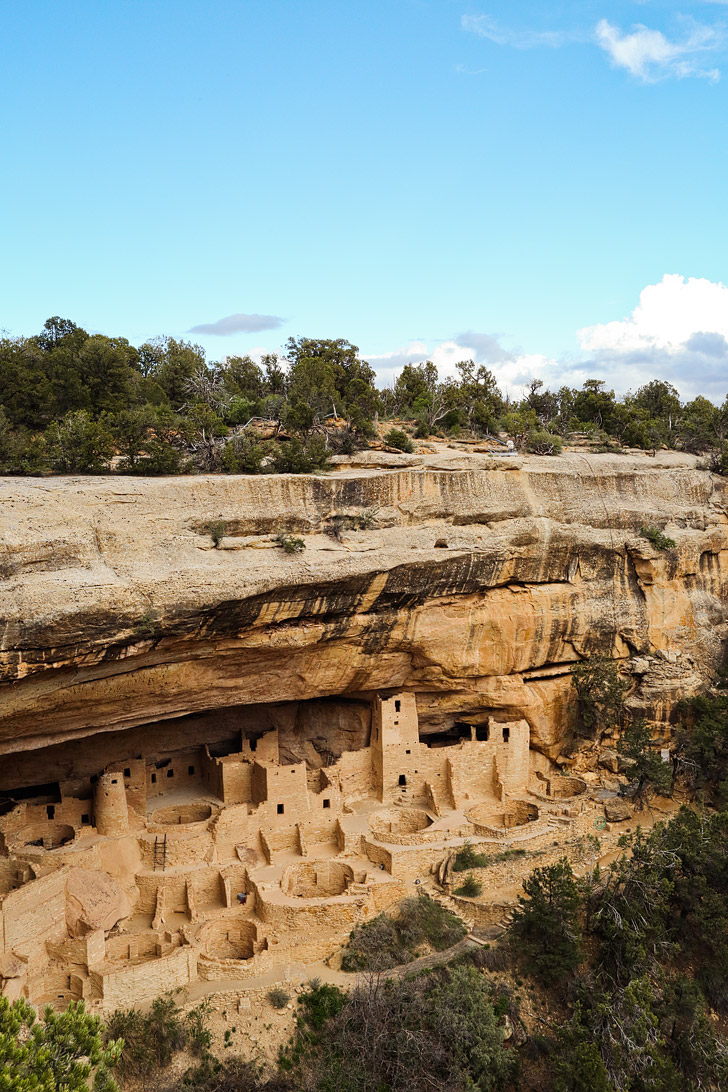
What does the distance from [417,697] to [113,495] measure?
11.6 m

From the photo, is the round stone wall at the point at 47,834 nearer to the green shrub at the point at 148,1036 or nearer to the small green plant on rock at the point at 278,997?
the green shrub at the point at 148,1036

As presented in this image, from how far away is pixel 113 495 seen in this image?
1780cm

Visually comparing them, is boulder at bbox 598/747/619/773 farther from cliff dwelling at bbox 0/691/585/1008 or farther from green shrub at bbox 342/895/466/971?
green shrub at bbox 342/895/466/971

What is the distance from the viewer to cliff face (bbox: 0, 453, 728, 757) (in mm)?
16500

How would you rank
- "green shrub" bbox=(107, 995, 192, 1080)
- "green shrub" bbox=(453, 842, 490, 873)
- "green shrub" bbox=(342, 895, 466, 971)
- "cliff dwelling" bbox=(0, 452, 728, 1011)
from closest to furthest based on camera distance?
"green shrub" bbox=(107, 995, 192, 1080)
"cliff dwelling" bbox=(0, 452, 728, 1011)
"green shrub" bbox=(342, 895, 466, 971)
"green shrub" bbox=(453, 842, 490, 873)

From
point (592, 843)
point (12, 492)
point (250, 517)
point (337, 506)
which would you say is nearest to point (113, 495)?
point (12, 492)

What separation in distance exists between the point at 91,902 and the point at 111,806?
107 inches

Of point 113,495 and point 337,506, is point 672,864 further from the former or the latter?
point 113,495

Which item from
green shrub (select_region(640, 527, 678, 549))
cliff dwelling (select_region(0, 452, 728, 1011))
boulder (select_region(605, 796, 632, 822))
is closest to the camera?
cliff dwelling (select_region(0, 452, 728, 1011))

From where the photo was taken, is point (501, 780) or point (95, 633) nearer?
point (95, 633)

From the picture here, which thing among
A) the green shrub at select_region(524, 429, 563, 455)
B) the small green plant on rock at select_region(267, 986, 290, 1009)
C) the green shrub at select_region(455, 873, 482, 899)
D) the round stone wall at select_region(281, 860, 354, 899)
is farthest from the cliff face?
the small green plant on rock at select_region(267, 986, 290, 1009)

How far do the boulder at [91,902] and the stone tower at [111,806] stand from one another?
146 cm

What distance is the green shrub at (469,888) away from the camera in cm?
1958

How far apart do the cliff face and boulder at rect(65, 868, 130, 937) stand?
3.34 metres
